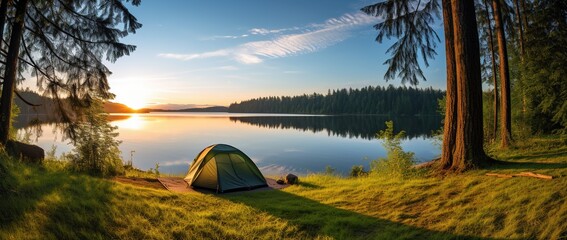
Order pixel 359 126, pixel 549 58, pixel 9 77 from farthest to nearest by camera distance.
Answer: pixel 359 126
pixel 549 58
pixel 9 77

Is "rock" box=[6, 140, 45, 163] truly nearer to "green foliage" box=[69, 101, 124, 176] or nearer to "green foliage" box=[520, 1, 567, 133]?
"green foliage" box=[69, 101, 124, 176]

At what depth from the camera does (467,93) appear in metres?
9.12

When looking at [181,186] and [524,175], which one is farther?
[181,186]

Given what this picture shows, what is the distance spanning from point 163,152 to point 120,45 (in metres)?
21.7

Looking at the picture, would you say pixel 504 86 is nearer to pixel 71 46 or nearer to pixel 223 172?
pixel 223 172

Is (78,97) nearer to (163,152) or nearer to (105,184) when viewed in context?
(105,184)

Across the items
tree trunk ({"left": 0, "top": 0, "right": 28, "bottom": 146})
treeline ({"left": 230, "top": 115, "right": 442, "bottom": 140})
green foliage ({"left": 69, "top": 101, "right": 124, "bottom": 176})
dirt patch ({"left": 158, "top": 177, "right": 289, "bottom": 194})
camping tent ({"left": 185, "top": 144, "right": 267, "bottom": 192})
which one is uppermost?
tree trunk ({"left": 0, "top": 0, "right": 28, "bottom": 146})

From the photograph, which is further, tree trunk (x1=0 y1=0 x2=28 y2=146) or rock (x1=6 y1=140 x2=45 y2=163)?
tree trunk (x1=0 y1=0 x2=28 y2=146)

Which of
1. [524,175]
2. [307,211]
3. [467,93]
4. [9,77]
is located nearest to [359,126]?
[467,93]

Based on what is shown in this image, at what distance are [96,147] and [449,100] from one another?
12.3 m

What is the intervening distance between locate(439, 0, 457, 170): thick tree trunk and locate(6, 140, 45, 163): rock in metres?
12.2

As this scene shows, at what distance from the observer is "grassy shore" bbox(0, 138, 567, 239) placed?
5.39 metres

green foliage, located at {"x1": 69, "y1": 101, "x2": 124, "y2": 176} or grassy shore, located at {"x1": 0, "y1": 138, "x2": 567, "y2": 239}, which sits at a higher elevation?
green foliage, located at {"x1": 69, "y1": 101, "x2": 124, "y2": 176}

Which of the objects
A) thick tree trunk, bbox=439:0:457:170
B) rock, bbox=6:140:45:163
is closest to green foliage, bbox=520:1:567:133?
thick tree trunk, bbox=439:0:457:170
